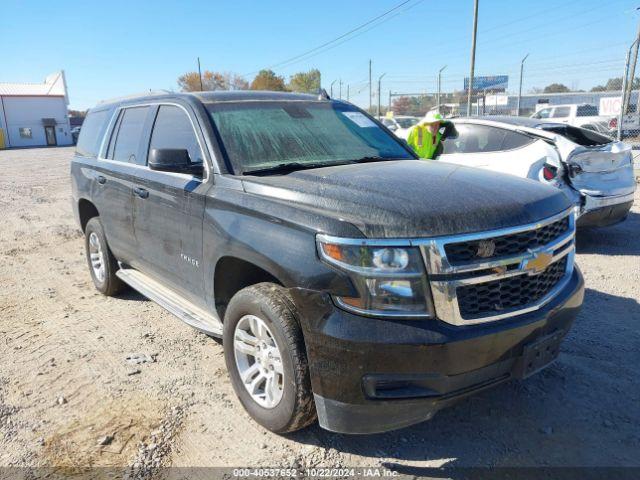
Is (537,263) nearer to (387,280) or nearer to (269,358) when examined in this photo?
(387,280)

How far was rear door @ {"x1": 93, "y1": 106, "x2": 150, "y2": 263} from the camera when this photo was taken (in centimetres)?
441

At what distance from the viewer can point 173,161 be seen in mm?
3336

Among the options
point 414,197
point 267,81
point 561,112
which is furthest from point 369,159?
point 267,81

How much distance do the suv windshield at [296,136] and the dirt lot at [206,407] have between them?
1582 millimetres

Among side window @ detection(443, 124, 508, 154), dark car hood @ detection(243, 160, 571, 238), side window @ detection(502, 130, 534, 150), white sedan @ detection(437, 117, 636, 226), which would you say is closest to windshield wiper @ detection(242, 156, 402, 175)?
dark car hood @ detection(243, 160, 571, 238)

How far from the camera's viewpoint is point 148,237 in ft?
13.4

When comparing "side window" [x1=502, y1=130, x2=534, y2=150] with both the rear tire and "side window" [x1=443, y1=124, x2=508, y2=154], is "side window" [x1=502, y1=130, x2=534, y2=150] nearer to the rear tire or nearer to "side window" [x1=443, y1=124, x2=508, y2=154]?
"side window" [x1=443, y1=124, x2=508, y2=154]

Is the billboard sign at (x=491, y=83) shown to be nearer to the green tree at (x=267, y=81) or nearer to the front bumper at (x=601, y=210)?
the green tree at (x=267, y=81)

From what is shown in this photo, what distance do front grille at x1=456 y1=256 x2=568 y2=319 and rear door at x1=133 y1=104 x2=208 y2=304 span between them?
1.74 meters

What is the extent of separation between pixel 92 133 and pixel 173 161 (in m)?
2.79

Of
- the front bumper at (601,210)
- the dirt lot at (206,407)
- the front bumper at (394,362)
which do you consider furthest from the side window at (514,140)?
the front bumper at (394,362)

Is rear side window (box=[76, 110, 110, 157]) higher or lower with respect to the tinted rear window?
Result: higher

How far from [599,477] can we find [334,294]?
5.35 ft

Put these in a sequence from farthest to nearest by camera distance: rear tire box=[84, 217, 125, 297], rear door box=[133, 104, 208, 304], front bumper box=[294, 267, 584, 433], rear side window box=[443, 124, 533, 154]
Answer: rear side window box=[443, 124, 533, 154] < rear tire box=[84, 217, 125, 297] < rear door box=[133, 104, 208, 304] < front bumper box=[294, 267, 584, 433]
